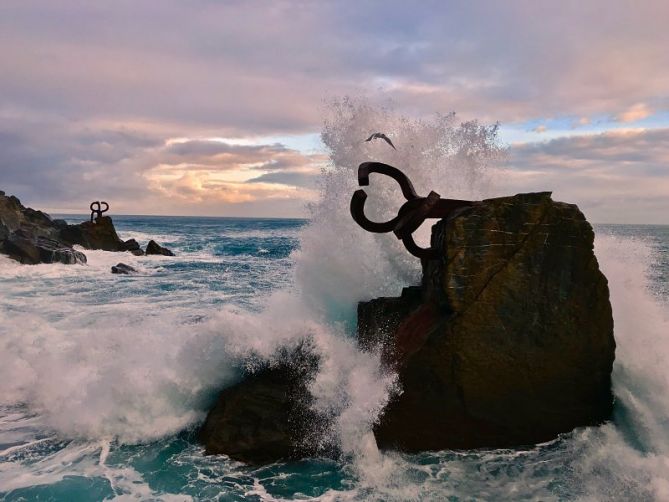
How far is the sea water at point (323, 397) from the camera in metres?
3.97

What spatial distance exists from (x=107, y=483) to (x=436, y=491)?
258 cm

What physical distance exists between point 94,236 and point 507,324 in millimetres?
23314

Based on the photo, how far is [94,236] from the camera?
2384cm

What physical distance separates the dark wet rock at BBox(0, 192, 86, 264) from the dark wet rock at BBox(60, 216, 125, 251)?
2.45 ft

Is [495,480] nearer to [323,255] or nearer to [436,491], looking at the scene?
[436,491]

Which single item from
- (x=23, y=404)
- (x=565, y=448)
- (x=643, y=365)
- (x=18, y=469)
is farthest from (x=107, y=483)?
(x=643, y=365)

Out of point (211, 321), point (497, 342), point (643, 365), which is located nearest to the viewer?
point (497, 342)

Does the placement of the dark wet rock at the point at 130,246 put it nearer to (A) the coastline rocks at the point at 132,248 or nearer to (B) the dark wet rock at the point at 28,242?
(A) the coastline rocks at the point at 132,248

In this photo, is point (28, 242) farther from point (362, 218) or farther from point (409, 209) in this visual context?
point (409, 209)

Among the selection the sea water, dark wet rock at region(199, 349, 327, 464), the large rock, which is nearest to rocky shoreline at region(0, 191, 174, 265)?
the sea water

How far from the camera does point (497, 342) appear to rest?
423 centimetres

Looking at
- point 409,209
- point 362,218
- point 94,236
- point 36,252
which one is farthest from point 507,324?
point 94,236

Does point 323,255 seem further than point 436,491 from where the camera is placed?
Yes

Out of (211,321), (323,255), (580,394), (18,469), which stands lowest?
(18,469)
